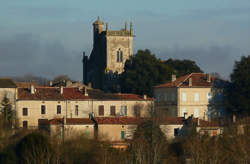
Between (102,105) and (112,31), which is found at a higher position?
(112,31)

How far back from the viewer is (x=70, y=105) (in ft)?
237

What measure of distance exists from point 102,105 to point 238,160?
24.5 m

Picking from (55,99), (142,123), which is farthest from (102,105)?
(142,123)

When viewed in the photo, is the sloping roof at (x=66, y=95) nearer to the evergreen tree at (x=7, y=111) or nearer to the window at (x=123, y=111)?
the window at (x=123, y=111)

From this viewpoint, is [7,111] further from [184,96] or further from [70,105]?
[184,96]

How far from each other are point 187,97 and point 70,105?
11.7 meters

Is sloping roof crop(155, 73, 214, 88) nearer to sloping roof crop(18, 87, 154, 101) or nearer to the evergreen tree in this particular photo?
sloping roof crop(18, 87, 154, 101)

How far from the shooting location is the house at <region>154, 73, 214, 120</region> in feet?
252

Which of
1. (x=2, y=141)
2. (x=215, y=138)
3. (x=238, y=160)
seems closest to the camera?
(x=238, y=160)

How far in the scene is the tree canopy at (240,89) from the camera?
74.0 metres

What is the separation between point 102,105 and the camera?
7275cm

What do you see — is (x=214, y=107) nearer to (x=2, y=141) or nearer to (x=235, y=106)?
(x=235, y=106)

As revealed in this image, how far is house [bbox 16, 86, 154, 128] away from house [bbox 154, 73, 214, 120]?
11.8ft

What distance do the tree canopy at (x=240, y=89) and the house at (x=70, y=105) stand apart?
767cm
